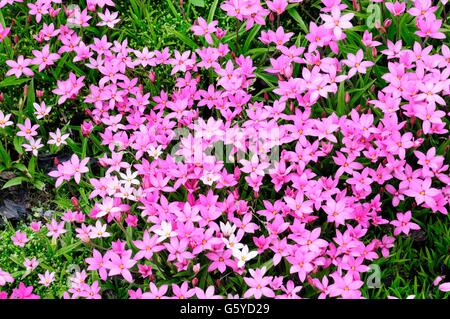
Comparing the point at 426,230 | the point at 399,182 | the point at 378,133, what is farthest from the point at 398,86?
the point at 426,230

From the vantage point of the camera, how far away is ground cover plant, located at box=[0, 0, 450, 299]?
3717mm

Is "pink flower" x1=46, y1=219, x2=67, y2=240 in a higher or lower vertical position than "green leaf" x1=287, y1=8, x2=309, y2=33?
lower

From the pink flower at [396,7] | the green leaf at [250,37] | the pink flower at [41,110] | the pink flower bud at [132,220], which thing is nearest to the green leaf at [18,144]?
the pink flower at [41,110]

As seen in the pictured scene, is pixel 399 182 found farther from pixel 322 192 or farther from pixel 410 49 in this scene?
pixel 410 49

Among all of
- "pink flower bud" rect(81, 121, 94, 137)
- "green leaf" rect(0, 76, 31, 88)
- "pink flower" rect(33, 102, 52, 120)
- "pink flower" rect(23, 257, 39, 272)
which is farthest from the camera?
"green leaf" rect(0, 76, 31, 88)

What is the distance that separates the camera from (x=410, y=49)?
450 centimetres

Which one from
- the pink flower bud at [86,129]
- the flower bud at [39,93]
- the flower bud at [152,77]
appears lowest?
the pink flower bud at [86,129]

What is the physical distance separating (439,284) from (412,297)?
39 cm

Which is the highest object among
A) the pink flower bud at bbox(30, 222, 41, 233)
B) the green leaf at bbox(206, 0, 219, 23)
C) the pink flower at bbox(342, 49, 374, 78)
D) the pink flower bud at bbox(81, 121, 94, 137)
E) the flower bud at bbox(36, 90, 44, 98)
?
the green leaf at bbox(206, 0, 219, 23)

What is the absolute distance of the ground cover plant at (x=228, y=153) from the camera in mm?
3717

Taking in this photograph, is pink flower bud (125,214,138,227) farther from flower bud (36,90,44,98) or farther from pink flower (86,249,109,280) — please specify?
flower bud (36,90,44,98)

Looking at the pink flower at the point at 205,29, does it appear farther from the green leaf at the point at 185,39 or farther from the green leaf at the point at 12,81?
the green leaf at the point at 12,81

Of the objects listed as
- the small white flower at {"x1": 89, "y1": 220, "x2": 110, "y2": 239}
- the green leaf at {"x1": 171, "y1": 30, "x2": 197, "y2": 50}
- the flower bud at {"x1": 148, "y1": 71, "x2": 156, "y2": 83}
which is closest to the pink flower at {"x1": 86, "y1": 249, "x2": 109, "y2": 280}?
the small white flower at {"x1": 89, "y1": 220, "x2": 110, "y2": 239}

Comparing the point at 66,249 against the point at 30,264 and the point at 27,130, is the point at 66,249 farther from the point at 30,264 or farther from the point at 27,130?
the point at 27,130
